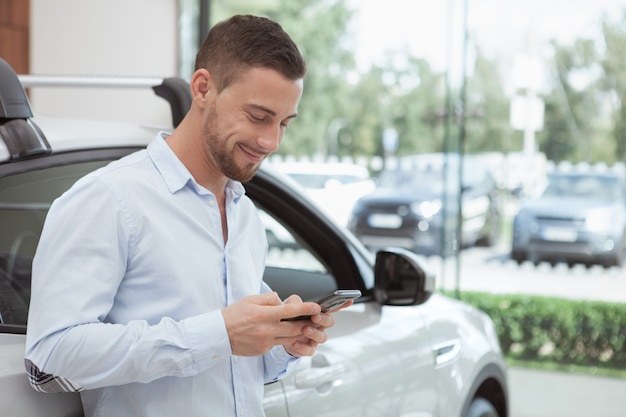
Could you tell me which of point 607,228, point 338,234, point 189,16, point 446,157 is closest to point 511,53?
point 446,157

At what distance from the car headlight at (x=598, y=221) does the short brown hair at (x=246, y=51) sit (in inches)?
194

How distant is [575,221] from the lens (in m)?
6.21

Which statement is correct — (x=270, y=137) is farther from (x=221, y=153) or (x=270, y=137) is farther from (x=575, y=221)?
(x=575, y=221)

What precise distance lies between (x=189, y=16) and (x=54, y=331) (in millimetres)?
5807

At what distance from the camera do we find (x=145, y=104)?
22.0ft

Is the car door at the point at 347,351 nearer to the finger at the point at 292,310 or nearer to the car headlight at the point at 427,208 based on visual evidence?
the finger at the point at 292,310

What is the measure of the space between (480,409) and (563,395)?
3.17m

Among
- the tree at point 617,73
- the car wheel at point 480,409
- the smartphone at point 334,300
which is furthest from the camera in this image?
the tree at point 617,73

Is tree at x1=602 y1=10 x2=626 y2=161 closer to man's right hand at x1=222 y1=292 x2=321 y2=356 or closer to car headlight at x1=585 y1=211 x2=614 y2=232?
car headlight at x1=585 y1=211 x2=614 y2=232

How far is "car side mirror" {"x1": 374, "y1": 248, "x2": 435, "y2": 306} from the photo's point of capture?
2.34 meters

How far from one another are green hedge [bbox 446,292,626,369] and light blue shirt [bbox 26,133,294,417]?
4997mm

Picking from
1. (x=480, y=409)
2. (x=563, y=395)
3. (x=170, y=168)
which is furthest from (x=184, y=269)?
(x=563, y=395)

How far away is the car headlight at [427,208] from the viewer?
642 centimetres

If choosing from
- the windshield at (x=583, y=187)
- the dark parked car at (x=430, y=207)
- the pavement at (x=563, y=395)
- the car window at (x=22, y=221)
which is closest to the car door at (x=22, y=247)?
the car window at (x=22, y=221)
